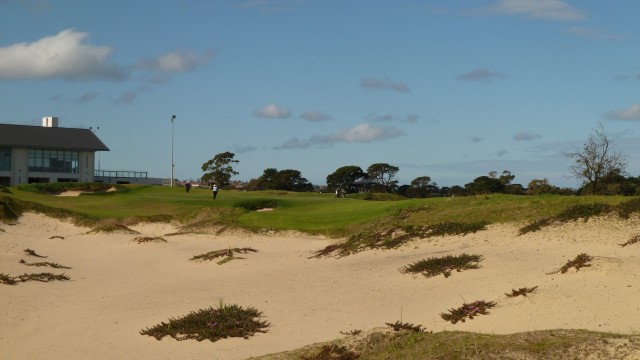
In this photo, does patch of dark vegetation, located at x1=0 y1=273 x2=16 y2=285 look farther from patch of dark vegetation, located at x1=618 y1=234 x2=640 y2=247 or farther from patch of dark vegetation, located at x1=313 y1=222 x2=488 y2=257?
patch of dark vegetation, located at x1=618 y1=234 x2=640 y2=247

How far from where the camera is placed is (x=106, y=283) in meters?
24.2

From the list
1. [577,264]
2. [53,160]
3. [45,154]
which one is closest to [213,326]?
[577,264]

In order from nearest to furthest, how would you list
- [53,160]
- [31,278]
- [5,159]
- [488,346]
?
1. [488,346]
2. [31,278]
3. [5,159]
4. [53,160]

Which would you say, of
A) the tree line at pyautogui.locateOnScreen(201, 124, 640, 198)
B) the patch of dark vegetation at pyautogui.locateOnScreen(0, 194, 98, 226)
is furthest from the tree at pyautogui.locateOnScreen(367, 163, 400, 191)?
the patch of dark vegetation at pyautogui.locateOnScreen(0, 194, 98, 226)

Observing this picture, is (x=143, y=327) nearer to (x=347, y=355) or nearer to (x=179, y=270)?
(x=347, y=355)

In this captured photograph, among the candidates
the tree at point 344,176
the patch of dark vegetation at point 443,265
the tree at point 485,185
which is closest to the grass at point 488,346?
the patch of dark vegetation at point 443,265

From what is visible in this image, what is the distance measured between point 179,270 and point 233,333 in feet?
38.0

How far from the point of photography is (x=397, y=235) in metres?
29.3

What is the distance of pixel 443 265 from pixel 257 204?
2934 centimetres

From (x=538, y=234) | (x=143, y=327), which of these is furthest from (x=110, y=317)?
(x=538, y=234)

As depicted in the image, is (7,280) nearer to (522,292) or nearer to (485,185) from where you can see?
(522,292)

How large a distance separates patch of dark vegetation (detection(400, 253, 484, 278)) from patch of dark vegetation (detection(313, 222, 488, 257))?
611 centimetres

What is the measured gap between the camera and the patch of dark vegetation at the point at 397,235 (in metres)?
27.7

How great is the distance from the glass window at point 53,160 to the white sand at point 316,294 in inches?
2535
